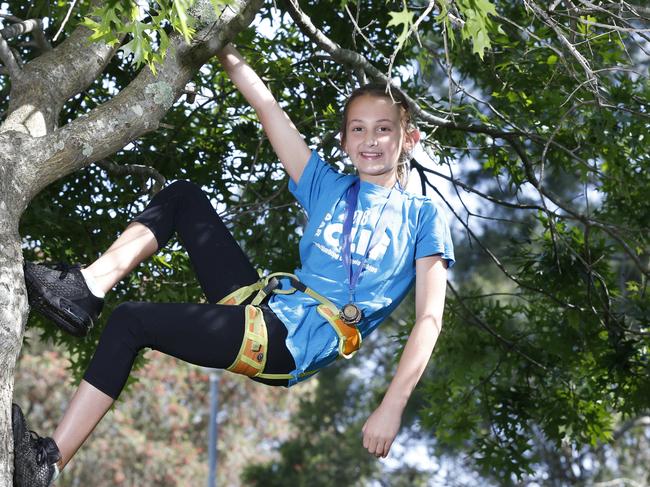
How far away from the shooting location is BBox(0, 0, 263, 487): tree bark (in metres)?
2.47

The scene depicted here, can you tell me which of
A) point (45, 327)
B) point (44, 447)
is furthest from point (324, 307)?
point (45, 327)

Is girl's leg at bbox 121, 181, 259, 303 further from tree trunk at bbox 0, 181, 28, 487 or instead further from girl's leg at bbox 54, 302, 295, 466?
tree trunk at bbox 0, 181, 28, 487

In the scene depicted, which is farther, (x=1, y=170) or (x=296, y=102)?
(x=296, y=102)

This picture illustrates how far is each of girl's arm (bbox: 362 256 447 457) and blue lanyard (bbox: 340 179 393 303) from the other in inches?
6.2

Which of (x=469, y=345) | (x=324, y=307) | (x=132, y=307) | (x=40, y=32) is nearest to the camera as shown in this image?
(x=132, y=307)

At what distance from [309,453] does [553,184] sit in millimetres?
5935

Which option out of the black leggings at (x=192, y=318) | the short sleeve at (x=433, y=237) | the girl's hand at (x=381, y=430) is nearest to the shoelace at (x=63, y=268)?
the black leggings at (x=192, y=318)

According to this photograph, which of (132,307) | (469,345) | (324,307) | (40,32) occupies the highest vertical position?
(469,345)

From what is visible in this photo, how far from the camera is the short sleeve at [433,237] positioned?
3.25m

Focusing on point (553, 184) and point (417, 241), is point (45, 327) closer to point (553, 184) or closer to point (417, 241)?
point (417, 241)

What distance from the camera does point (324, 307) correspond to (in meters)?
3.16

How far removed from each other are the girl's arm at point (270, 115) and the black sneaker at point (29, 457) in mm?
1253

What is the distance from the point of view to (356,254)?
10.7 feet

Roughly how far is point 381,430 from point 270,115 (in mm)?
1120
